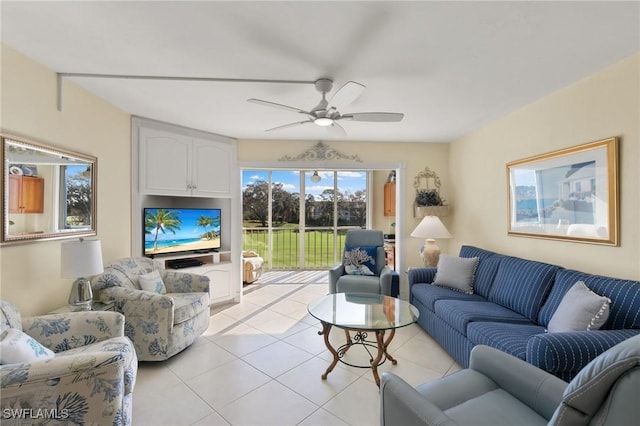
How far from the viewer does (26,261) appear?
2064 millimetres

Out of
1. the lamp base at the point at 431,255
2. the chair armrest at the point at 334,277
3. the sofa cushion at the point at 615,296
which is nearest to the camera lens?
the sofa cushion at the point at 615,296

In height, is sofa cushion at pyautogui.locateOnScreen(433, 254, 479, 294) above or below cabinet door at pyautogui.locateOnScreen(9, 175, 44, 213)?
below

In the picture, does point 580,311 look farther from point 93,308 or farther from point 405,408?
point 93,308

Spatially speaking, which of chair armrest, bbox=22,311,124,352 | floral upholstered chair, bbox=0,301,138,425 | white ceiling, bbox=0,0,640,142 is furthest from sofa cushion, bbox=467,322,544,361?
chair armrest, bbox=22,311,124,352

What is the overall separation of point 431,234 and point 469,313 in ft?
4.83

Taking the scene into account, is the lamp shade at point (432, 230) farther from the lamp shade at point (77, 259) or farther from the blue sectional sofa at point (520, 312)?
the lamp shade at point (77, 259)

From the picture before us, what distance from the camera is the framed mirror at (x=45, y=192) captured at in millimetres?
1923

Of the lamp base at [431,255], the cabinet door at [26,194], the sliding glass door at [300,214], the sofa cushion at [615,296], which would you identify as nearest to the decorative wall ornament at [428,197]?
the lamp base at [431,255]

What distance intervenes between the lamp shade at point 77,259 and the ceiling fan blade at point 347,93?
215 centimetres

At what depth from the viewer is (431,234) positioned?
373 centimetres

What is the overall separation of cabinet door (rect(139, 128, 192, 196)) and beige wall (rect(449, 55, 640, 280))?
147 inches

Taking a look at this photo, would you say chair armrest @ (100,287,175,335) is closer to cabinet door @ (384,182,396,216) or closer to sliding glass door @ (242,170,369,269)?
sliding glass door @ (242,170,369,269)

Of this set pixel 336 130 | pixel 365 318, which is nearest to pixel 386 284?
pixel 365 318

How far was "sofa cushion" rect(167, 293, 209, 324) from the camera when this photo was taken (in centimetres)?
256
